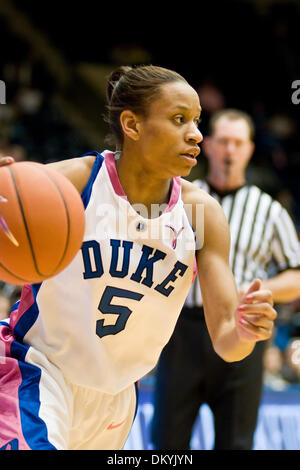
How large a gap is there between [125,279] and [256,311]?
66 centimetres

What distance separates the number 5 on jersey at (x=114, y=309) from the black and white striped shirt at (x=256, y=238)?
1.62 m

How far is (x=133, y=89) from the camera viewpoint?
3076 mm

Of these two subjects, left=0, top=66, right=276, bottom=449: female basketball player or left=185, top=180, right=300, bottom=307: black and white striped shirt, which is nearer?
left=0, top=66, right=276, bottom=449: female basketball player

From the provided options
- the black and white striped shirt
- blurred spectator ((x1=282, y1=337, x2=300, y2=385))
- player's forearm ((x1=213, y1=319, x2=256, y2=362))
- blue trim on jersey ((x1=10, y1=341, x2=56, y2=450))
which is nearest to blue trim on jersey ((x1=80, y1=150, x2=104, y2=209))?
blue trim on jersey ((x1=10, y1=341, x2=56, y2=450))

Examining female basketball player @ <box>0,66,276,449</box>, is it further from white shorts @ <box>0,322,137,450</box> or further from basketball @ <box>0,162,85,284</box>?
basketball @ <box>0,162,85,284</box>

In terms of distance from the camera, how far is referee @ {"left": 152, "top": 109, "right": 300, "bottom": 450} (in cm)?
452

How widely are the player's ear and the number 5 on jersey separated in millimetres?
653

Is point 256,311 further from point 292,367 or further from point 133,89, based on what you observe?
point 292,367

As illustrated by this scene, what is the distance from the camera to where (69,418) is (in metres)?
2.90

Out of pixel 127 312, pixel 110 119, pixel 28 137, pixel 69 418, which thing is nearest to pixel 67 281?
pixel 127 312

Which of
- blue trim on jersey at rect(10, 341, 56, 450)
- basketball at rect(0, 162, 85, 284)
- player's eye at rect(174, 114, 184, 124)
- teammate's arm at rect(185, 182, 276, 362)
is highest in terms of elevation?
player's eye at rect(174, 114, 184, 124)

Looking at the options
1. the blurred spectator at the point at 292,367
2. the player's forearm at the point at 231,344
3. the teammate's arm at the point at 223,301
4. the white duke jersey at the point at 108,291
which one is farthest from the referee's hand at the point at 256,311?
the blurred spectator at the point at 292,367

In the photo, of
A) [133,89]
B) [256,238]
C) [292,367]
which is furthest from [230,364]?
[292,367]

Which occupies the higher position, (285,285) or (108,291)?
(108,291)
